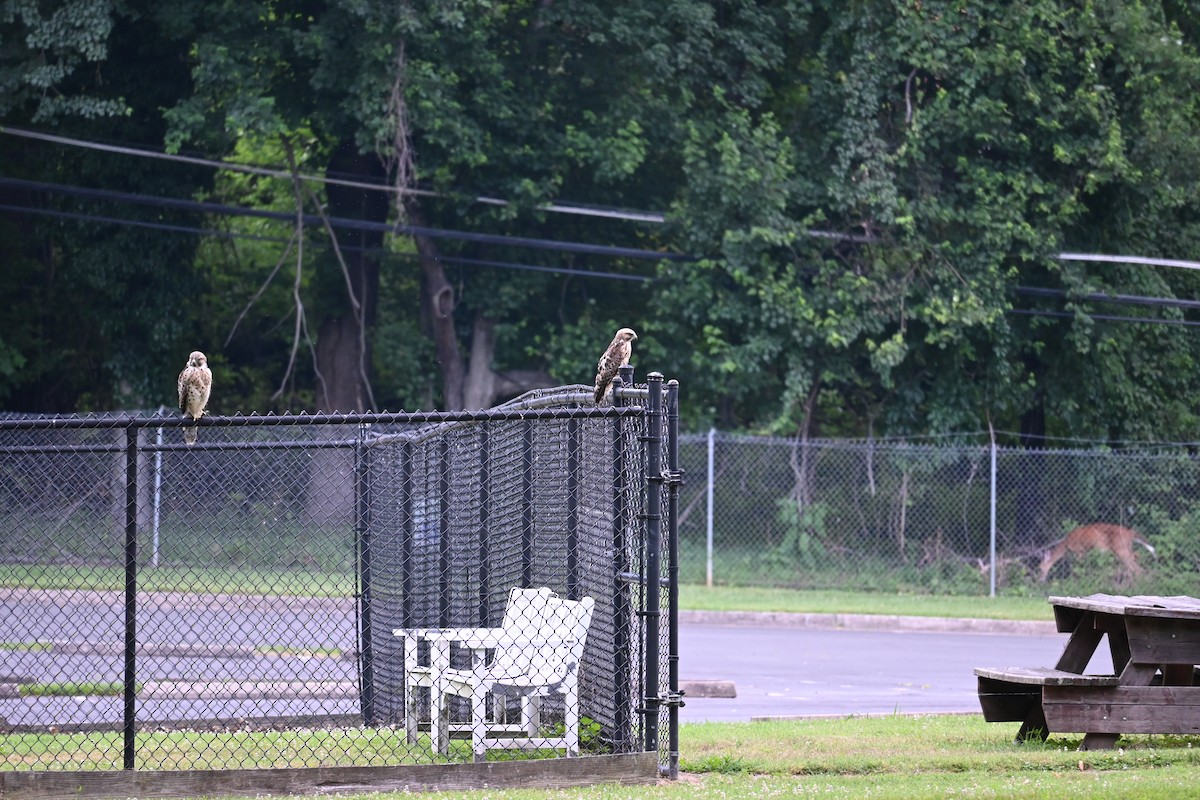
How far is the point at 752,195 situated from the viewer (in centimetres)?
2444

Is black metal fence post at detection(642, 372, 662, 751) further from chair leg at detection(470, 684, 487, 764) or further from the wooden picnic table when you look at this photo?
the wooden picnic table

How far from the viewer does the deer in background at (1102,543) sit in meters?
21.5

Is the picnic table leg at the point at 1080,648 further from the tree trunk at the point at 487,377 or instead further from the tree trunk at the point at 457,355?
the tree trunk at the point at 487,377

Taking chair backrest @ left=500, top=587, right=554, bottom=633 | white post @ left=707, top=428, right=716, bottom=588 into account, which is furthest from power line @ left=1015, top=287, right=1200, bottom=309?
chair backrest @ left=500, top=587, right=554, bottom=633

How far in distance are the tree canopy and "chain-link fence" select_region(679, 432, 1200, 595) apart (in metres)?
1.91

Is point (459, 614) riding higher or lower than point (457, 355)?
lower

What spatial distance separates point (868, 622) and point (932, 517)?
183 inches

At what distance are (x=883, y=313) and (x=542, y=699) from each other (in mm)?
17352

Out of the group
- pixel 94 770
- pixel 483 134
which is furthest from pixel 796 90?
pixel 94 770

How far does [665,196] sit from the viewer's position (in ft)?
91.9

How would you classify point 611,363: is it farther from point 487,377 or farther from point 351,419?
point 487,377

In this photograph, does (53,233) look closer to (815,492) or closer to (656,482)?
(815,492)

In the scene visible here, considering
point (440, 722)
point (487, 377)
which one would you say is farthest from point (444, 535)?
point (487, 377)

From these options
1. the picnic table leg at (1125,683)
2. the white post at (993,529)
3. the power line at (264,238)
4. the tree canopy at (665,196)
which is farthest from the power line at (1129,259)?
the picnic table leg at (1125,683)
